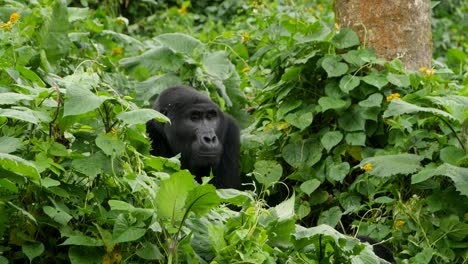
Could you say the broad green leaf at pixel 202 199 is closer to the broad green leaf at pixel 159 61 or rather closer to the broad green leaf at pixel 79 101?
the broad green leaf at pixel 79 101

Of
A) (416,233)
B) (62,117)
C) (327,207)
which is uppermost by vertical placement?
(62,117)

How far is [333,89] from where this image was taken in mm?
7305

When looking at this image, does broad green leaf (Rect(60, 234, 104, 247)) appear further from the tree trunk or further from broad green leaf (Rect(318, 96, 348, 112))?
the tree trunk

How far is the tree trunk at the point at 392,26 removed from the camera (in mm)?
7609

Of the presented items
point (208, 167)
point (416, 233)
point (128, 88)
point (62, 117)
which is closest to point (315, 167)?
point (208, 167)

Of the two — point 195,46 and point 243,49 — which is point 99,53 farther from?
point 243,49

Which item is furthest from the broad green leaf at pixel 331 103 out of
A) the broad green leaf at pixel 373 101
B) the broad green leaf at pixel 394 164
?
the broad green leaf at pixel 394 164

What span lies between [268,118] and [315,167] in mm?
844

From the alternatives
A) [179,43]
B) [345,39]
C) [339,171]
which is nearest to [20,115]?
[339,171]

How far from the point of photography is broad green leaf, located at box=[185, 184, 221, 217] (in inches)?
170

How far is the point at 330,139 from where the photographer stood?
23.4ft

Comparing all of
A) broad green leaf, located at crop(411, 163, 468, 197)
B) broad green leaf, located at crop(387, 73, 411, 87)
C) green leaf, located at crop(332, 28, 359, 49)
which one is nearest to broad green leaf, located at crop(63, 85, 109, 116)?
broad green leaf, located at crop(411, 163, 468, 197)

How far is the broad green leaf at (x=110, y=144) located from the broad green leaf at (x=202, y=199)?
18.5 inches

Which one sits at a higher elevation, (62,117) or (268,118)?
(62,117)
